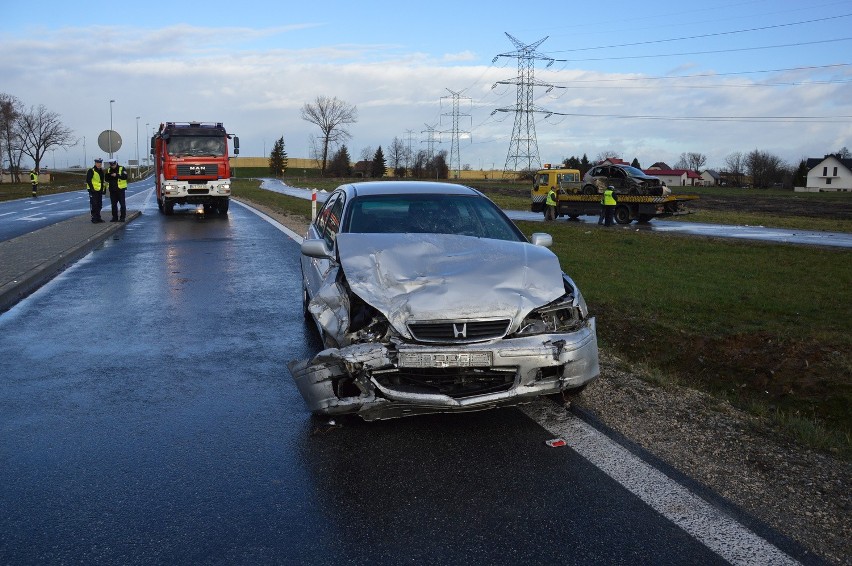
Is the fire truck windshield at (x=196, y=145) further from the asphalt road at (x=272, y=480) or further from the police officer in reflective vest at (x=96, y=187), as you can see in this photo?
the asphalt road at (x=272, y=480)

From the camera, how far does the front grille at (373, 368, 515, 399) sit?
478 cm

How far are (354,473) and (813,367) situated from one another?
6.35 metres

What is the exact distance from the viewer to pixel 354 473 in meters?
4.34

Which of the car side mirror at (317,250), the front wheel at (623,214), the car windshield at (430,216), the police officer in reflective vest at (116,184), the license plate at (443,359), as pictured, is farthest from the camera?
the front wheel at (623,214)

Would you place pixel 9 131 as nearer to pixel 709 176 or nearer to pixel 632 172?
pixel 632 172

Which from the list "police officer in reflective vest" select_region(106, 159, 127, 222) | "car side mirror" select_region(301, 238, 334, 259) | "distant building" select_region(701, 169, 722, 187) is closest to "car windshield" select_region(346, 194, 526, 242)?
"car side mirror" select_region(301, 238, 334, 259)

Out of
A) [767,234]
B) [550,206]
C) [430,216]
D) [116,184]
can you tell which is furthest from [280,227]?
[430,216]

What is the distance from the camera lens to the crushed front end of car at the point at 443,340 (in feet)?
15.5

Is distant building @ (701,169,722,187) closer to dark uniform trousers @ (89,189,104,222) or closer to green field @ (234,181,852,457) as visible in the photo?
dark uniform trousers @ (89,189,104,222)

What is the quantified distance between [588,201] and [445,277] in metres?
25.9

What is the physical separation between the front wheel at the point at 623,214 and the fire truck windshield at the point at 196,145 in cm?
1463

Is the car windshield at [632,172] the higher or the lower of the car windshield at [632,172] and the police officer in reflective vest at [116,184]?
the higher

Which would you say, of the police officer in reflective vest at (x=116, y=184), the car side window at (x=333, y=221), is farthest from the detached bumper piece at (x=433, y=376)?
the police officer in reflective vest at (x=116, y=184)

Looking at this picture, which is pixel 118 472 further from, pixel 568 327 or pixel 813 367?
pixel 813 367
